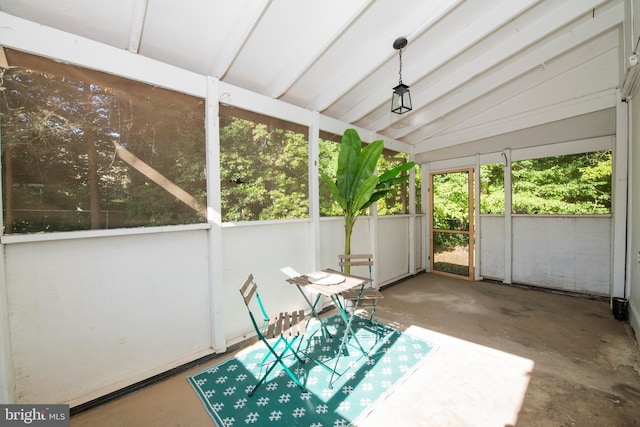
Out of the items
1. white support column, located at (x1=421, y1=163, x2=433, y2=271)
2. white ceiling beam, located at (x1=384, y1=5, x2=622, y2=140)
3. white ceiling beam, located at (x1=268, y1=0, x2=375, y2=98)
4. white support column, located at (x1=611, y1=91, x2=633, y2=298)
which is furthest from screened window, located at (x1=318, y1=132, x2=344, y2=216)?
white support column, located at (x1=611, y1=91, x2=633, y2=298)

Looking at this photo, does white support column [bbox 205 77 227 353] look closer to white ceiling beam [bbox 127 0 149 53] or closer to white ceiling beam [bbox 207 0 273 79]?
white ceiling beam [bbox 207 0 273 79]

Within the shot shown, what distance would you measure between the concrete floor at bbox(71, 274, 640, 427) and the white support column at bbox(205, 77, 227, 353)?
36 cm

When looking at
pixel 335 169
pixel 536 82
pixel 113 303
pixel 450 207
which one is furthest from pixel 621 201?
pixel 113 303

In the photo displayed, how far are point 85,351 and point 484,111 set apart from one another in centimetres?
632

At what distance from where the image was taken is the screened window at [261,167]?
2.96 meters

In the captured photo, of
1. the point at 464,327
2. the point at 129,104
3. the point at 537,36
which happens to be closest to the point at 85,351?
the point at 129,104

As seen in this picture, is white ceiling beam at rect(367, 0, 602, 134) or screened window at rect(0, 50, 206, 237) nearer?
screened window at rect(0, 50, 206, 237)

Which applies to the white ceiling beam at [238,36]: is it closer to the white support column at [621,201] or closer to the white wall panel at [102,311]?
the white wall panel at [102,311]

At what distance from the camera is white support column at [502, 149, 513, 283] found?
206 inches

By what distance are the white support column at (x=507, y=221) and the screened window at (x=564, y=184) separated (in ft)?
0.40

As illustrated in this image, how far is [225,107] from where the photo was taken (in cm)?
291

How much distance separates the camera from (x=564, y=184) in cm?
470

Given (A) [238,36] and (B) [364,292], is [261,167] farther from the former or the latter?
(B) [364,292]

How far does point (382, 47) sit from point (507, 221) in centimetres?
445
